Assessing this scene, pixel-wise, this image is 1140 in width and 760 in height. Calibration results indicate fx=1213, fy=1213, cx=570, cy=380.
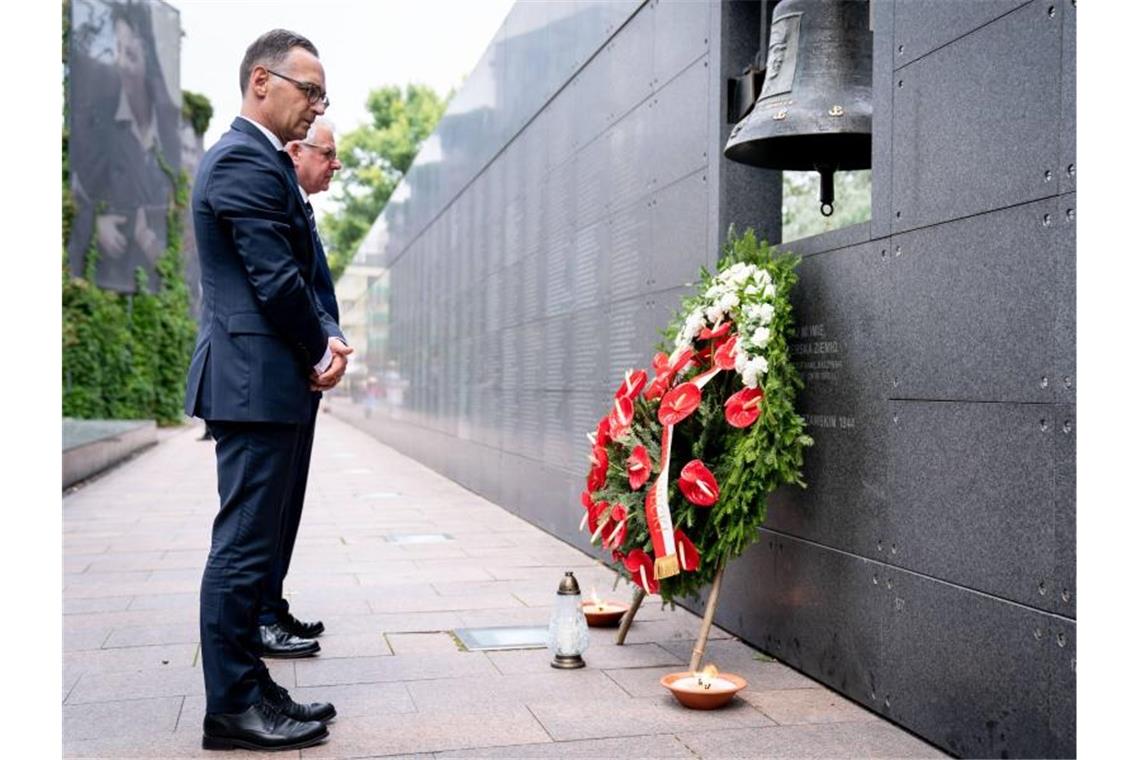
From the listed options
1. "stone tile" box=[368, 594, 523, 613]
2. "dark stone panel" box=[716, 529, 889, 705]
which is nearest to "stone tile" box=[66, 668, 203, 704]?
"stone tile" box=[368, 594, 523, 613]

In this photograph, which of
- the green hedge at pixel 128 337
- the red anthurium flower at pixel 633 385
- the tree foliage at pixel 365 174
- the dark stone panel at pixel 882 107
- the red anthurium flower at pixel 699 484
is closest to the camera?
the dark stone panel at pixel 882 107

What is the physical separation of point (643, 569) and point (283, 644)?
156 cm

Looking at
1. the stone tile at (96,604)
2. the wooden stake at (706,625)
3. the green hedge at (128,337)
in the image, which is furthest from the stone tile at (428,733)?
the green hedge at (128,337)

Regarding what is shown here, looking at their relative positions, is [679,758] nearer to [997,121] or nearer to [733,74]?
[997,121]

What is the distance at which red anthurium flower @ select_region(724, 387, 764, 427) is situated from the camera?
4344 mm

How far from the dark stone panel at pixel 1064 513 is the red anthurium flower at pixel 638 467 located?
1746 mm

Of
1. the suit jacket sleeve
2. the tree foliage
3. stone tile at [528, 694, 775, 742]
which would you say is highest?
the tree foliage

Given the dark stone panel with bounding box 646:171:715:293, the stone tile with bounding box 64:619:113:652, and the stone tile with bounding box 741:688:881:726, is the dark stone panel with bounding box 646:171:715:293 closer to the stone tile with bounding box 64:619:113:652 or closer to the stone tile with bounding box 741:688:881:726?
the stone tile with bounding box 741:688:881:726

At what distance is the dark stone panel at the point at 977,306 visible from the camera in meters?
3.24

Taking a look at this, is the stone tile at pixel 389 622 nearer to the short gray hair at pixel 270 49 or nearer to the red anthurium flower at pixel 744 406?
the red anthurium flower at pixel 744 406

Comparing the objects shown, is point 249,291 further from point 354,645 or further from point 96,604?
point 96,604

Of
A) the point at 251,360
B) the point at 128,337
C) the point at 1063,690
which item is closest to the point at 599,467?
the point at 251,360

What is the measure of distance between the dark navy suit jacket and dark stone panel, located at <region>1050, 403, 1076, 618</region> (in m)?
2.14
